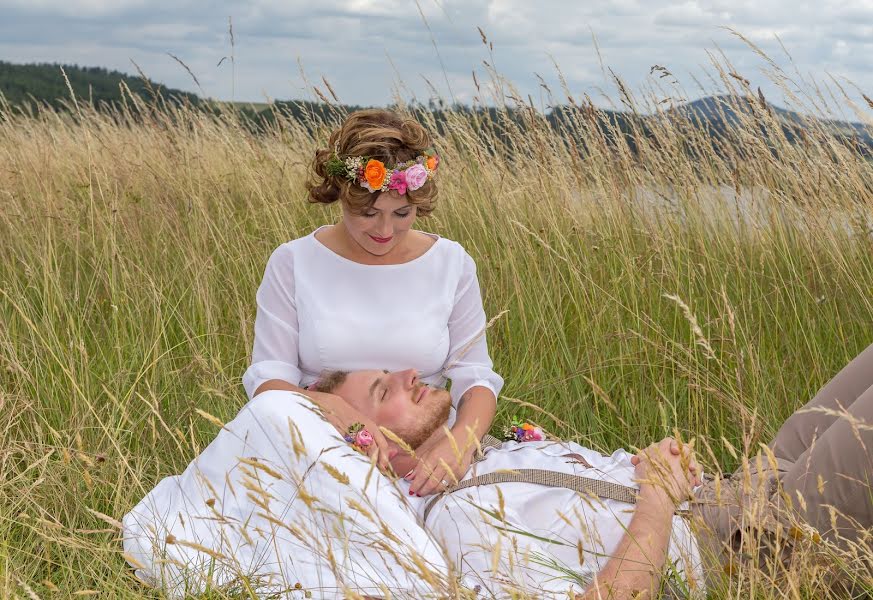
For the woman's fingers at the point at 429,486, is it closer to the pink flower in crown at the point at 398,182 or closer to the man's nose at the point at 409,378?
the man's nose at the point at 409,378

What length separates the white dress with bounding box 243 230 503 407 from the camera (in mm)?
2576

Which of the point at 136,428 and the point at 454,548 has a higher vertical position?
the point at 454,548

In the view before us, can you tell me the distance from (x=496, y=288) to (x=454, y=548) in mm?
1770

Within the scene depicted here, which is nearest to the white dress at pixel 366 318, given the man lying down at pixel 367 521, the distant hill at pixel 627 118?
the man lying down at pixel 367 521

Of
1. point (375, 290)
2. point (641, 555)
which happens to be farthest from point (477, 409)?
point (641, 555)

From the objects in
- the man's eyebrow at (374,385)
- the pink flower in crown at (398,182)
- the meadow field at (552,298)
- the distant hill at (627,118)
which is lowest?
the meadow field at (552,298)

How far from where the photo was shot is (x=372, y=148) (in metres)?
2.51

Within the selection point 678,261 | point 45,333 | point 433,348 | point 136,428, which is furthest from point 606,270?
point 45,333

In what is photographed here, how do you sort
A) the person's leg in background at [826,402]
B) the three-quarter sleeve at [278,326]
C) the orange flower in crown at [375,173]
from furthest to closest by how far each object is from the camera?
the three-quarter sleeve at [278,326]
the orange flower in crown at [375,173]
the person's leg in background at [826,402]

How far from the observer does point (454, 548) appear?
81.3 inches

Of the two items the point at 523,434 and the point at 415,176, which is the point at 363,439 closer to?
the point at 523,434

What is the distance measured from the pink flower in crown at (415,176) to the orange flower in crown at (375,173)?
68 mm

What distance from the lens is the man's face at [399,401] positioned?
2352 millimetres

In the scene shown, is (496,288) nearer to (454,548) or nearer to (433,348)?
(433,348)
